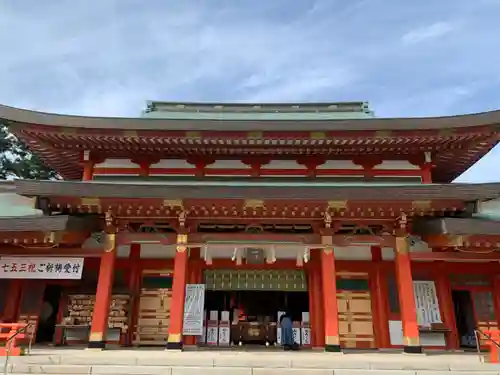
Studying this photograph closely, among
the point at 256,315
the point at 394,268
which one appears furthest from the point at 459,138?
the point at 256,315

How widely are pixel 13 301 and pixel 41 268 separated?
79.8 inches

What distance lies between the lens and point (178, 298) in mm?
10328

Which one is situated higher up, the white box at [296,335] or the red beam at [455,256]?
the red beam at [455,256]

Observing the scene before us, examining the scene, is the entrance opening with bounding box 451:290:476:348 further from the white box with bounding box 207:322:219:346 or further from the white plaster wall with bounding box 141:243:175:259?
the white plaster wall with bounding box 141:243:175:259

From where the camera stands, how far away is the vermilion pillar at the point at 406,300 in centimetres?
1011

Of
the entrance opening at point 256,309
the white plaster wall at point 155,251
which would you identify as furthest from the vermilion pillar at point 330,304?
the white plaster wall at point 155,251

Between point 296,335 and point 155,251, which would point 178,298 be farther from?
point 296,335

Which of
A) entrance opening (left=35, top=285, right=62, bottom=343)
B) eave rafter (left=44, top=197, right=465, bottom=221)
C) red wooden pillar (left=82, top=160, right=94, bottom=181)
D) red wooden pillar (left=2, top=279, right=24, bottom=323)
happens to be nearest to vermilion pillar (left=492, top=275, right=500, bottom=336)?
eave rafter (left=44, top=197, right=465, bottom=221)

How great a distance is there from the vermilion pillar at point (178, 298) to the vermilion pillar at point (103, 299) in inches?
66.2

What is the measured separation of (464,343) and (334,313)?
230 inches

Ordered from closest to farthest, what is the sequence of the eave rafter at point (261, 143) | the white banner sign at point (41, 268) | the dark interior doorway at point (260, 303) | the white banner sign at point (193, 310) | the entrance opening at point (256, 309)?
the white banner sign at point (41, 268) → the white banner sign at point (193, 310) → the eave rafter at point (261, 143) → the entrance opening at point (256, 309) → the dark interior doorway at point (260, 303)

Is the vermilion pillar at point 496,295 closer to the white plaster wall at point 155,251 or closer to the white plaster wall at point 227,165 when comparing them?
the white plaster wall at point 227,165

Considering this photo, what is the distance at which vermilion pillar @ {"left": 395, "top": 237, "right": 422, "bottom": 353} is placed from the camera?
10.1m

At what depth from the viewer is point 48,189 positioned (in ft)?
33.2
